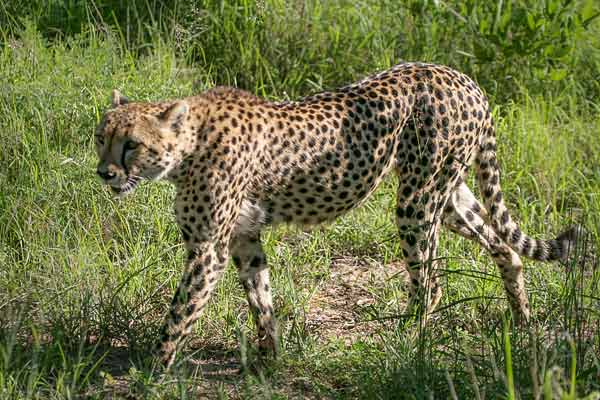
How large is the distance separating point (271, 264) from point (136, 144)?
145 centimetres

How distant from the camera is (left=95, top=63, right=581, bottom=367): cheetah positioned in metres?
4.77

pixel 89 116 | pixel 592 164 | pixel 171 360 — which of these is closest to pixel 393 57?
pixel 592 164

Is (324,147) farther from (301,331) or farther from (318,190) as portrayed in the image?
(301,331)

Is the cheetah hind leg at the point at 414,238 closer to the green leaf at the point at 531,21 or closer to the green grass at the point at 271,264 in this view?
the green grass at the point at 271,264

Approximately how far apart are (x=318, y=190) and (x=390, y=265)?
Result: 129 cm

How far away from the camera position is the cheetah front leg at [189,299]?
4789mm

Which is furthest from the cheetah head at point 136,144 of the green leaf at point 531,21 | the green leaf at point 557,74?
the green leaf at point 557,74

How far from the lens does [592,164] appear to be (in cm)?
700

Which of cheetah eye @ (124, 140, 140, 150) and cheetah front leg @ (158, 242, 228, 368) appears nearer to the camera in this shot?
cheetah eye @ (124, 140, 140, 150)

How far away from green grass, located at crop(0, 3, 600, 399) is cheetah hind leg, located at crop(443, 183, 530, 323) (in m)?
0.09

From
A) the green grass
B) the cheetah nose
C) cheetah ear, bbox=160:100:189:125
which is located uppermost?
cheetah ear, bbox=160:100:189:125

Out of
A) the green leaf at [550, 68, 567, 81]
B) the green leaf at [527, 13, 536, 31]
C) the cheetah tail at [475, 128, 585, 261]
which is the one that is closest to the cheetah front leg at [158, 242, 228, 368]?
the cheetah tail at [475, 128, 585, 261]

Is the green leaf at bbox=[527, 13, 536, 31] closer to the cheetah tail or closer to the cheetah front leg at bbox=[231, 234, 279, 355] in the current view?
the cheetah tail

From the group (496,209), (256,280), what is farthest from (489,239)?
(256,280)
